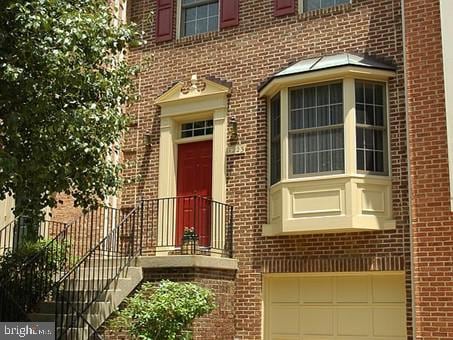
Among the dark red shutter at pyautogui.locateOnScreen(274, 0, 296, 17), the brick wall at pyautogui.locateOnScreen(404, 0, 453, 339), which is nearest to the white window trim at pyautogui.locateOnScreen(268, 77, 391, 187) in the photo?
the brick wall at pyautogui.locateOnScreen(404, 0, 453, 339)

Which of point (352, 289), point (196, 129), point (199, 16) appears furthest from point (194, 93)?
point (352, 289)

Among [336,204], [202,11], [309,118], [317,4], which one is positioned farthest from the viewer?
[202,11]

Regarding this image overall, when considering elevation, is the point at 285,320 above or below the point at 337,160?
below

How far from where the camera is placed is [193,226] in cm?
1362

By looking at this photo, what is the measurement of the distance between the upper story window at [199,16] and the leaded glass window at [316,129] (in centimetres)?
308

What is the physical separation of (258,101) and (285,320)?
414 cm

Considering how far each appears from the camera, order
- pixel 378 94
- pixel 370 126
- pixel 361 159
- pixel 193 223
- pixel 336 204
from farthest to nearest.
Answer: pixel 193 223 → pixel 378 94 → pixel 370 126 → pixel 361 159 → pixel 336 204

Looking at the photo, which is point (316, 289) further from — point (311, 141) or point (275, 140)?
point (275, 140)

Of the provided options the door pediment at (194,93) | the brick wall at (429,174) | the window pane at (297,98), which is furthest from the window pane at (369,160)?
the door pediment at (194,93)

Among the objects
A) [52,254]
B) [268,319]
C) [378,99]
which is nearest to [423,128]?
[378,99]

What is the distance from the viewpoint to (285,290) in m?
12.5

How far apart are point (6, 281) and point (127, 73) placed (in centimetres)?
466

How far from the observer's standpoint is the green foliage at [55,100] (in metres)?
9.12

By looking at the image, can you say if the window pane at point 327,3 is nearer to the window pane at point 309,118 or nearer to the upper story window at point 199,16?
the window pane at point 309,118
